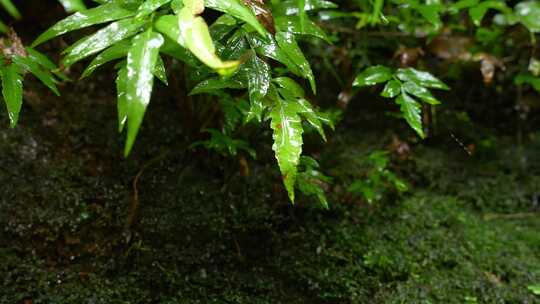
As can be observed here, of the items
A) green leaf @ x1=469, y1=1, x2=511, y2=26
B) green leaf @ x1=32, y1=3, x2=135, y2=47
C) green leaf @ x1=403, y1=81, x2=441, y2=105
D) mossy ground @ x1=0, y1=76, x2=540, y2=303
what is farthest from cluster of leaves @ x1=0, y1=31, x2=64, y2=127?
green leaf @ x1=469, y1=1, x2=511, y2=26

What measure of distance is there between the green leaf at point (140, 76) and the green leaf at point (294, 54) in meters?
0.42

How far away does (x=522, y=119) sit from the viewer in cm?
274

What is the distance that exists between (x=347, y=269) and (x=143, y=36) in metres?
1.20

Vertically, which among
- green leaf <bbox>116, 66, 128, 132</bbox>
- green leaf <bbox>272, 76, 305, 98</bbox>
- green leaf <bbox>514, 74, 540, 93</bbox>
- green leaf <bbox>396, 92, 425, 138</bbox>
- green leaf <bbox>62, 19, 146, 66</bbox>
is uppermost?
green leaf <bbox>62, 19, 146, 66</bbox>

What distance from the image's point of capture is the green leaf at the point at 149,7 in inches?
41.2

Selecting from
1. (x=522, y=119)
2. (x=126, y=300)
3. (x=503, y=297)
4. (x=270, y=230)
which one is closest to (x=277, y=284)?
(x=270, y=230)

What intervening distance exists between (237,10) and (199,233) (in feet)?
3.26

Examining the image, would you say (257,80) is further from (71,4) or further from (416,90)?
(416,90)

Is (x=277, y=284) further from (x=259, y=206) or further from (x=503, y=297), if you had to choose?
(x=503, y=297)

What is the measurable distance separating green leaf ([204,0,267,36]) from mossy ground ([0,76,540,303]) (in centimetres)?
95

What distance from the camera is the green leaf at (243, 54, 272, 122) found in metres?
1.24

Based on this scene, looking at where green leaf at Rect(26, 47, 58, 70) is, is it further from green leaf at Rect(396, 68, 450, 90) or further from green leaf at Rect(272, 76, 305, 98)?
green leaf at Rect(396, 68, 450, 90)

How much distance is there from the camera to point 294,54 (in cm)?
129

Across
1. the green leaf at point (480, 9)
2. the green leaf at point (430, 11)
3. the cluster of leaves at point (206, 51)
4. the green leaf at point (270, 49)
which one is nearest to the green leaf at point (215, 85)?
the cluster of leaves at point (206, 51)
